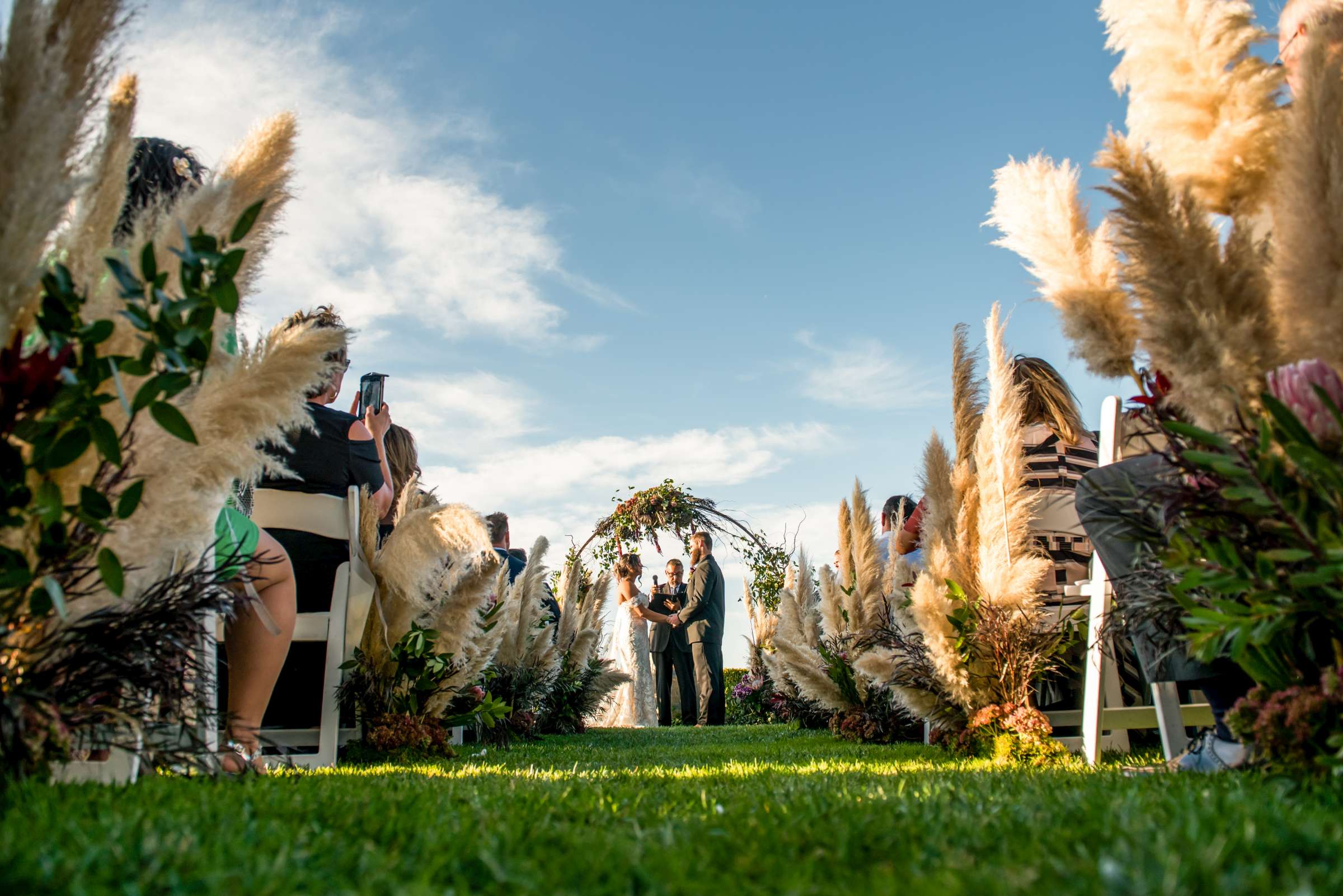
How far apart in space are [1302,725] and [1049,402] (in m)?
3.09

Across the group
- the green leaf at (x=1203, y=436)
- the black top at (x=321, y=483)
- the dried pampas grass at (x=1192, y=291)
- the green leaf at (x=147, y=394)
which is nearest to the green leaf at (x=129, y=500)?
the green leaf at (x=147, y=394)

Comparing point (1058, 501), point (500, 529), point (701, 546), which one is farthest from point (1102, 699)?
point (701, 546)

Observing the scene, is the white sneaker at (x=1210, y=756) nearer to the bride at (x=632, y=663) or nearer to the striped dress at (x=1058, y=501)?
the striped dress at (x=1058, y=501)

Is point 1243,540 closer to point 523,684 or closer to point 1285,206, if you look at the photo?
point 1285,206

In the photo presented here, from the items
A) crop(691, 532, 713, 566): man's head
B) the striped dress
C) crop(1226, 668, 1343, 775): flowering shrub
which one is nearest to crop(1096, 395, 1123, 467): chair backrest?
the striped dress

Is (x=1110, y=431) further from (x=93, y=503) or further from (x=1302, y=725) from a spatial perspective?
(x=93, y=503)

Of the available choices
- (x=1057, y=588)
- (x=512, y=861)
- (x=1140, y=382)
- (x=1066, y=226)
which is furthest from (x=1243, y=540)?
(x=1057, y=588)

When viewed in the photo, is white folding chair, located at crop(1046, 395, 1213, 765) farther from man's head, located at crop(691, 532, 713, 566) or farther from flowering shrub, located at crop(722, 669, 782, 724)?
man's head, located at crop(691, 532, 713, 566)

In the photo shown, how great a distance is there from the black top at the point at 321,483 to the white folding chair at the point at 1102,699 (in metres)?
3.29

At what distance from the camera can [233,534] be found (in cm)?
284

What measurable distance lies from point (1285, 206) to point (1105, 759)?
2597 millimetres

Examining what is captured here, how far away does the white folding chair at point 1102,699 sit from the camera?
3.01 m

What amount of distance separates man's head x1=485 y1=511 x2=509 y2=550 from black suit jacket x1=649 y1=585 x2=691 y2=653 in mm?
3744

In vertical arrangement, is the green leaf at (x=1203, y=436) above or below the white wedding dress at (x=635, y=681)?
above
